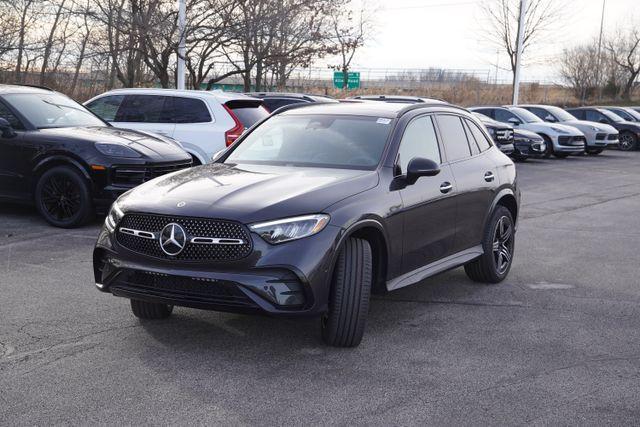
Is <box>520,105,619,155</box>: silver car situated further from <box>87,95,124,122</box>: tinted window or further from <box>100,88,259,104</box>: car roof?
<box>87,95,124,122</box>: tinted window

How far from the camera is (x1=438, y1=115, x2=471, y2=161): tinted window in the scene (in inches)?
259

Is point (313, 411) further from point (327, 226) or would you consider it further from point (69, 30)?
point (69, 30)

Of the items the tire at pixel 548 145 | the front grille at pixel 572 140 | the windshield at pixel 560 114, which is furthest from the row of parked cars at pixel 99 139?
the windshield at pixel 560 114

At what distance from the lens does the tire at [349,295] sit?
4934mm

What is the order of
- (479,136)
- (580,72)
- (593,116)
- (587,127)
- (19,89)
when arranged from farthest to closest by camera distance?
(580,72) < (593,116) < (587,127) < (19,89) < (479,136)

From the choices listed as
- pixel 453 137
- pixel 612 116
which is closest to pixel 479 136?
pixel 453 137

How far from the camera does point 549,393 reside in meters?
4.44

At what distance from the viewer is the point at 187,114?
12117mm

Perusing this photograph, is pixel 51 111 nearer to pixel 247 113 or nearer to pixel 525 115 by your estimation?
pixel 247 113

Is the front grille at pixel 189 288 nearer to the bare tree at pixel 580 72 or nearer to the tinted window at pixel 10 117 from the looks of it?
the tinted window at pixel 10 117

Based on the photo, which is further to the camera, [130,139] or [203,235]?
[130,139]

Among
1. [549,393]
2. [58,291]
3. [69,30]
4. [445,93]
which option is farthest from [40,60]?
[445,93]

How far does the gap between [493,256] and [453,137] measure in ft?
3.74

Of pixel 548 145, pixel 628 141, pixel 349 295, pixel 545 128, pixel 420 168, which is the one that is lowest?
pixel 628 141
